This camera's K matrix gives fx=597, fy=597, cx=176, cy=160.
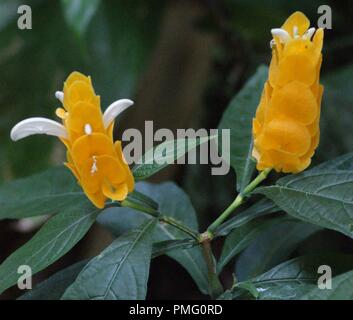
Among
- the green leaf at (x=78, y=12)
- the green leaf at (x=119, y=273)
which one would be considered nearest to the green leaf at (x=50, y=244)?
the green leaf at (x=119, y=273)

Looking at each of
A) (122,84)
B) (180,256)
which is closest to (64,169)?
(180,256)

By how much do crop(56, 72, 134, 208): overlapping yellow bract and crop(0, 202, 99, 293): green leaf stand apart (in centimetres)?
5

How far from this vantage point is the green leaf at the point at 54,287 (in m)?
0.66

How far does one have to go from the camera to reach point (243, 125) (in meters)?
0.76

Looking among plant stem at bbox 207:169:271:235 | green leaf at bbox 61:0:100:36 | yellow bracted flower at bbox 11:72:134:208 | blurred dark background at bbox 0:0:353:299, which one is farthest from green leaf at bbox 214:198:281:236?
blurred dark background at bbox 0:0:353:299

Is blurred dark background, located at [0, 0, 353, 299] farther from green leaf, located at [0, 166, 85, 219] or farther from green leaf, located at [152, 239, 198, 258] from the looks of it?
green leaf, located at [152, 239, 198, 258]

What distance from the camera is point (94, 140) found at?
21.5 inches

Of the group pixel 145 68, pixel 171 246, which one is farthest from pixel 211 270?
pixel 145 68

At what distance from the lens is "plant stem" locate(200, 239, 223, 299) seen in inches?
24.9

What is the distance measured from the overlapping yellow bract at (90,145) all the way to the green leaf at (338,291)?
197 mm

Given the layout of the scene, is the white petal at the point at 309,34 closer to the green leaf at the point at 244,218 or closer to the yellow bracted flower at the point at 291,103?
the yellow bracted flower at the point at 291,103

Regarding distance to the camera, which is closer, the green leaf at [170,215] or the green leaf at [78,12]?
the green leaf at [170,215]

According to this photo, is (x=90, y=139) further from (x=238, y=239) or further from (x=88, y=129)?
(x=238, y=239)
